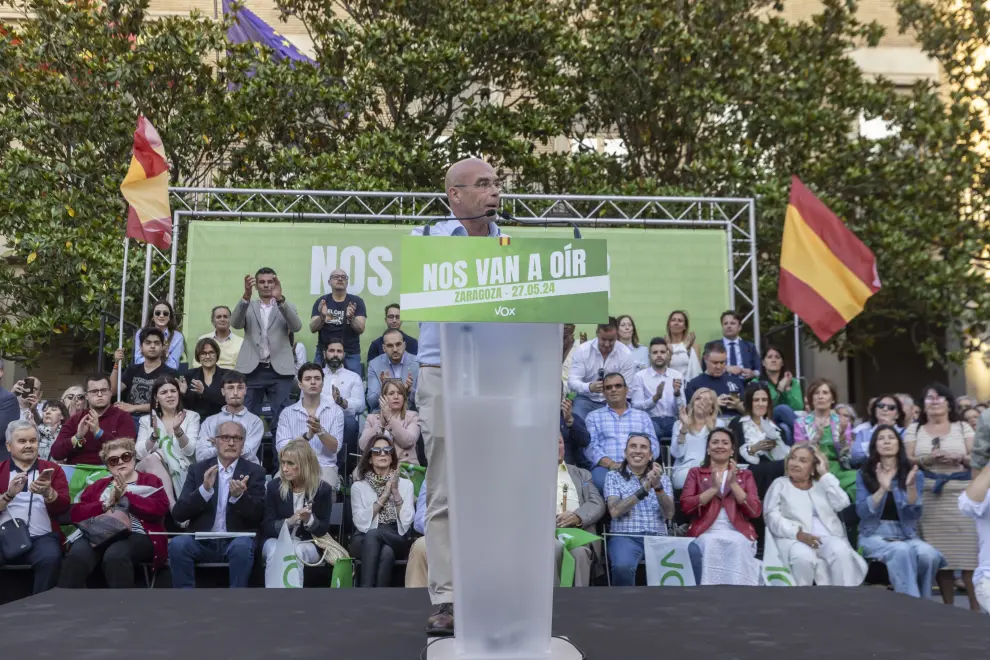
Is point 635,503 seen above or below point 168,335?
below

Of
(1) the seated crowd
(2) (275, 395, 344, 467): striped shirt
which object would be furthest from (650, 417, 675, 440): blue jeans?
(2) (275, 395, 344, 467): striped shirt

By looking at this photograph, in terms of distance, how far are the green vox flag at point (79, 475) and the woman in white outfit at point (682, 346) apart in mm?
5273

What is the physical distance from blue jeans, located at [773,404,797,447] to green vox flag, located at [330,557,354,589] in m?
3.86

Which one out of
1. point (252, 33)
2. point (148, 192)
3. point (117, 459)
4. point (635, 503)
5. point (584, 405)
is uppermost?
point (252, 33)

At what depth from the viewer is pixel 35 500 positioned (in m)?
6.73

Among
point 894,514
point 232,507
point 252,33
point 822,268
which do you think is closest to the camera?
point 232,507

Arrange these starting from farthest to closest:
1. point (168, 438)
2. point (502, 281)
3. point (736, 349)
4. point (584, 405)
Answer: point (736, 349) → point (584, 405) → point (168, 438) → point (502, 281)

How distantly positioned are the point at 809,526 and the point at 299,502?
3.32 m

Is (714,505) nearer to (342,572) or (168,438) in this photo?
(342,572)

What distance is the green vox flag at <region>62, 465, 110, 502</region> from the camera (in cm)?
719

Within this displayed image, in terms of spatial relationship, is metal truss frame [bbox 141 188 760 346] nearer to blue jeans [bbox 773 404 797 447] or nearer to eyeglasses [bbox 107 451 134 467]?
blue jeans [bbox 773 404 797 447]

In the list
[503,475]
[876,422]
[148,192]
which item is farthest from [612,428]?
[148,192]

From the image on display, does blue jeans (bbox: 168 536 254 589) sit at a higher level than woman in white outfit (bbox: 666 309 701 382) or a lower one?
lower

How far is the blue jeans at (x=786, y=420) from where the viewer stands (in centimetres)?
888
